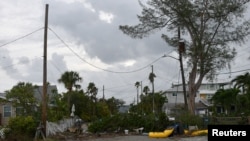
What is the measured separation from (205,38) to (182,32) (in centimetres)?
254

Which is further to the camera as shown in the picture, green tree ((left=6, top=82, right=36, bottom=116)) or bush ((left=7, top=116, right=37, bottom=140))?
green tree ((left=6, top=82, right=36, bottom=116))

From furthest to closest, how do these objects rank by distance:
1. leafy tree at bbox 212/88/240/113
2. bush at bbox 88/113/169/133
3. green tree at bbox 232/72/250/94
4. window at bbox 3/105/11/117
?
leafy tree at bbox 212/88/240/113
green tree at bbox 232/72/250/94
window at bbox 3/105/11/117
bush at bbox 88/113/169/133

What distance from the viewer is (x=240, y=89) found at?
63.8 metres

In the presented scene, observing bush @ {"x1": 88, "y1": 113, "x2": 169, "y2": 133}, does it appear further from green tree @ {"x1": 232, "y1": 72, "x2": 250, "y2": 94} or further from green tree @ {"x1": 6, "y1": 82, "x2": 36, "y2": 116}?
green tree @ {"x1": 232, "y1": 72, "x2": 250, "y2": 94}

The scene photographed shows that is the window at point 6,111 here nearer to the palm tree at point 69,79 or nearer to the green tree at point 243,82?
the palm tree at point 69,79

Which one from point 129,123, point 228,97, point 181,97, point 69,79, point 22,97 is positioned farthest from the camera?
point 181,97

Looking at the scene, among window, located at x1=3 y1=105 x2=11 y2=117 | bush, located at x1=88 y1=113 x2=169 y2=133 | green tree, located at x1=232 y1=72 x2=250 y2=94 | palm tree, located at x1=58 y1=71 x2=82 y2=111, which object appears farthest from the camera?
palm tree, located at x1=58 y1=71 x2=82 y2=111

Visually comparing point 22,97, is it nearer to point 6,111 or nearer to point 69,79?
point 6,111

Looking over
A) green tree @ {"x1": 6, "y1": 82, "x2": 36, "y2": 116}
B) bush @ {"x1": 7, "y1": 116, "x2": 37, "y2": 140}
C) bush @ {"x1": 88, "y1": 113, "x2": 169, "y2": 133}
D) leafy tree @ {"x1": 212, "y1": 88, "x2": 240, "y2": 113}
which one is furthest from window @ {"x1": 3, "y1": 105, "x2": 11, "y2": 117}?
leafy tree @ {"x1": 212, "y1": 88, "x2": 240, "y2": 113}

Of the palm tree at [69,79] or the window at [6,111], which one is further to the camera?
the palm tree at [69,79]

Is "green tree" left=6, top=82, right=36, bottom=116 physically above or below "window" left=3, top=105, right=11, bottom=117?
above

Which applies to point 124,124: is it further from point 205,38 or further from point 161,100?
point 161,100

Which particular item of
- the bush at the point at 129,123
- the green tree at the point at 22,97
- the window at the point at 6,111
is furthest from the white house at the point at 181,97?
the green tree at the point at 22,97

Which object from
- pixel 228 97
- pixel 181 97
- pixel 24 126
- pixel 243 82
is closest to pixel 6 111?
pixel 24 126
